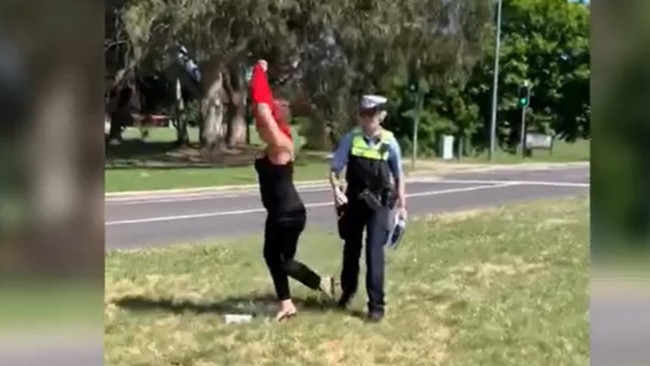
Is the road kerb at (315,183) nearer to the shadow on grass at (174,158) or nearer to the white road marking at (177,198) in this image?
the white road marking at (177,198)

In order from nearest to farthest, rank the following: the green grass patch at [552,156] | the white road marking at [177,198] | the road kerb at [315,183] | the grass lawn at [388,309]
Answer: the grass lawn at [388,309] → the white road marking at [177,198] → the road kerb at [315,183] → the green grass patch at [552,156]

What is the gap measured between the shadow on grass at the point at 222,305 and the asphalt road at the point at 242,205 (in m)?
2.98

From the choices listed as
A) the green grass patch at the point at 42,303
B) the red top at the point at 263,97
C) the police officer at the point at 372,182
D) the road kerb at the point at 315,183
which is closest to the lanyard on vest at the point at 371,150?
the police officer at the point at 372,182

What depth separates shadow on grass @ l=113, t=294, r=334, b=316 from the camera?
7.82m

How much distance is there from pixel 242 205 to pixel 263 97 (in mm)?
12037

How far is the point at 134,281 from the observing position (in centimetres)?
919

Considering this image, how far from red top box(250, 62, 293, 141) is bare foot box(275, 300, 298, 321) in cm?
110

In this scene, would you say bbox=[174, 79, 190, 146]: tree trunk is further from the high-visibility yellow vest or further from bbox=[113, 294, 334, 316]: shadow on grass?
the high-visibility yellow vest

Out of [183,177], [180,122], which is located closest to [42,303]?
[183,177]

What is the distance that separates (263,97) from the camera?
707cm

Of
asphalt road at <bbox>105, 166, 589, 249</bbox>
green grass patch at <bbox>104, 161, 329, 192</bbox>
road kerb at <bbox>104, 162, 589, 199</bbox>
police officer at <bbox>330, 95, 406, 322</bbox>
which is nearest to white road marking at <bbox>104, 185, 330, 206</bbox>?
asphalt road at <bbox>105, 166, 589, 249</bbox>

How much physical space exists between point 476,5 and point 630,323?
29.3 metres

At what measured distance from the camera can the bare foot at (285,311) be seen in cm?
738

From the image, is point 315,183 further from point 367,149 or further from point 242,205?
point 367,149
